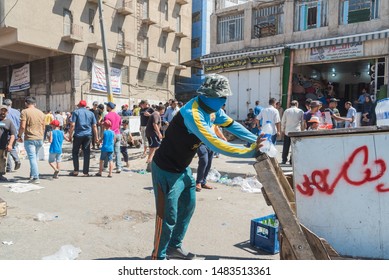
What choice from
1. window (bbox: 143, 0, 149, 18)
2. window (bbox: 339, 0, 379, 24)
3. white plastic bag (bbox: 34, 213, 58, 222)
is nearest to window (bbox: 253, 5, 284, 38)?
window (bbox: 339, 0, 379, 24)

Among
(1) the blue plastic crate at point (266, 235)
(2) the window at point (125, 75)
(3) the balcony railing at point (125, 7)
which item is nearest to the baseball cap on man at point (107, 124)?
(1) the blue plastic crate at point (266, 235)

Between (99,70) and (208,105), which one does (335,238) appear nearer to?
(208,105)

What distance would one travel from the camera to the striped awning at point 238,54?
17750mm

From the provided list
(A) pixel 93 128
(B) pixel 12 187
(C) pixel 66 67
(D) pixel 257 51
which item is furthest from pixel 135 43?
(B) pixel 12 187

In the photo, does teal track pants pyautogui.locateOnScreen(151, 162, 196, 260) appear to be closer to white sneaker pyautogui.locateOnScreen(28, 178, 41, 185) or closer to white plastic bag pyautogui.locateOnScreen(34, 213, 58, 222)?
white plastic bag pyautogui.locateOnScreen(34, 213, 58, 222)

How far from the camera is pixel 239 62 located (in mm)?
19219

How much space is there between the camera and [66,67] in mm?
25391

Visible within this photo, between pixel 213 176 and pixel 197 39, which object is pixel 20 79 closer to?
pixel 197 39

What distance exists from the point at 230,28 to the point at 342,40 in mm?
6872

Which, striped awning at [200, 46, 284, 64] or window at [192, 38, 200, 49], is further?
window at [192, 38, 200, 49]

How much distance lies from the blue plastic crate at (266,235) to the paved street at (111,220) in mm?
77

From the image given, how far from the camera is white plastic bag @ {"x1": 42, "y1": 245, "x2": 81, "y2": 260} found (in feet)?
11.5

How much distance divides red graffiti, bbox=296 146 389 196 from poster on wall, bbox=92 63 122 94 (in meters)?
25.2

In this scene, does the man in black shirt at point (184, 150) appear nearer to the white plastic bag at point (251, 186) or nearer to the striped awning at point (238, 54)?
the white plastic bag at point (251, 186)
